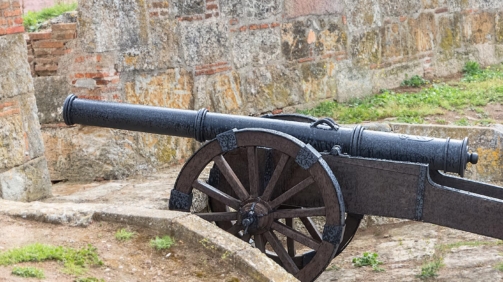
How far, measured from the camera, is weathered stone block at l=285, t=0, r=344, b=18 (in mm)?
8789

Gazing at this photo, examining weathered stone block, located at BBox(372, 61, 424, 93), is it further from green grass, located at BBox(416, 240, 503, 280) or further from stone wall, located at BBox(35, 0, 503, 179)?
green grass, located at BBox(416, 240, 503, 280)

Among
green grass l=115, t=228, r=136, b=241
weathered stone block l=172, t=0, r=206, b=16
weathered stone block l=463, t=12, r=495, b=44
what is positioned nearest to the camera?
green grass l=115, t=228, r=136, b=241

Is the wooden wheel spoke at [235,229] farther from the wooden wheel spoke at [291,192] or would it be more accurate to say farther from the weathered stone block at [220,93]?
the weathered stone block at [220,93]

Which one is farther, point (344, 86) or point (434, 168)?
point (344, 86)

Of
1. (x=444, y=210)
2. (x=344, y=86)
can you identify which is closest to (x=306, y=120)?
(x=444, y=210)

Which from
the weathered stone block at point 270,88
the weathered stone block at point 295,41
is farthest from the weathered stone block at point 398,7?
the weathered stone block at point 270,88

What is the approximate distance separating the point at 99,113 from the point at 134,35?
1.54 metres

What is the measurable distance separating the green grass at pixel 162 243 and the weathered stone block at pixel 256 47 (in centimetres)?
370

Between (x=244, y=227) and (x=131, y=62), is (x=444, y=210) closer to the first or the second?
(x=244, y=227)

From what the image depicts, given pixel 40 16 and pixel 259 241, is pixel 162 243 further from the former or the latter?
pixel 40 16

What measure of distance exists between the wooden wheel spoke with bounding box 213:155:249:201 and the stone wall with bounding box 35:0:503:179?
2084mm

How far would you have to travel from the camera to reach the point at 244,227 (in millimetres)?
5379

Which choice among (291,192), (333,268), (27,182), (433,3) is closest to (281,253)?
(291,192)

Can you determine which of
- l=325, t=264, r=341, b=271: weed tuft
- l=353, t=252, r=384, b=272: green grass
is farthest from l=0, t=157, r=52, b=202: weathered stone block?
l=353, t=252, r=384, b=272: green grass
